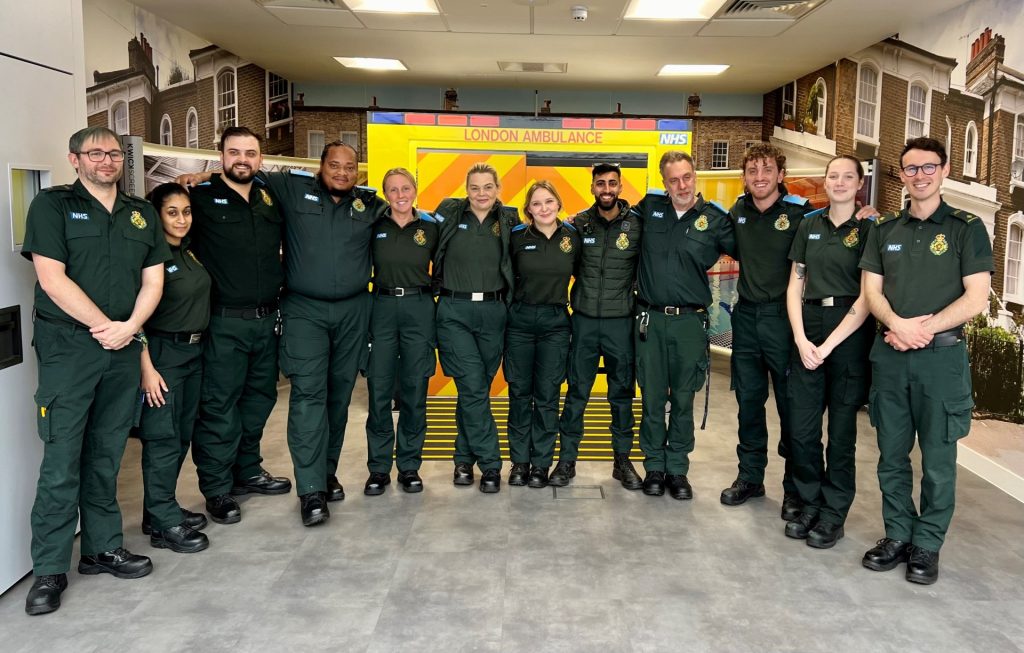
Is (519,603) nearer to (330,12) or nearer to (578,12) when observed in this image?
(578,12)

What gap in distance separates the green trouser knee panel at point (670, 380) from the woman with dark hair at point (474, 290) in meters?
0.80

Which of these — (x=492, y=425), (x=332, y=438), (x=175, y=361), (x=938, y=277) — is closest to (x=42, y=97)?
(x=175, y=361)

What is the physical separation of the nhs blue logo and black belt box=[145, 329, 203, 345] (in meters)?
3.54

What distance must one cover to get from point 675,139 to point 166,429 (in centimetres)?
390

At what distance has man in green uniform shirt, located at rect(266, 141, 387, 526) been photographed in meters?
3.83

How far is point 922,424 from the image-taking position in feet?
10.6

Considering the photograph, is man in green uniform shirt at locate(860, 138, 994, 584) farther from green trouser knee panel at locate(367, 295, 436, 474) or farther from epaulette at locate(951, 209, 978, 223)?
green trouser knee panel at locate(367, 295, 436, 474)

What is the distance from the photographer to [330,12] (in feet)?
22.6

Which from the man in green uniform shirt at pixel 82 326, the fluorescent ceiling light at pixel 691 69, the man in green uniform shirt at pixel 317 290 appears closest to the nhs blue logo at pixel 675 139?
the man in green uniform shirt at pixel 317 290

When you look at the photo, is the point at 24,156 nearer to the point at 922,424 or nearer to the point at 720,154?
the point at 922,424

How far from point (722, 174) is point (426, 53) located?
3695mm

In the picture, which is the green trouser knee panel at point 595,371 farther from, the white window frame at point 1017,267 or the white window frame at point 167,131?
the white window frame at point 167,131

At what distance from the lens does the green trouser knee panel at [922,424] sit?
314 centimetres

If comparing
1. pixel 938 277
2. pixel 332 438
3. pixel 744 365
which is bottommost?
pixel 332 438
